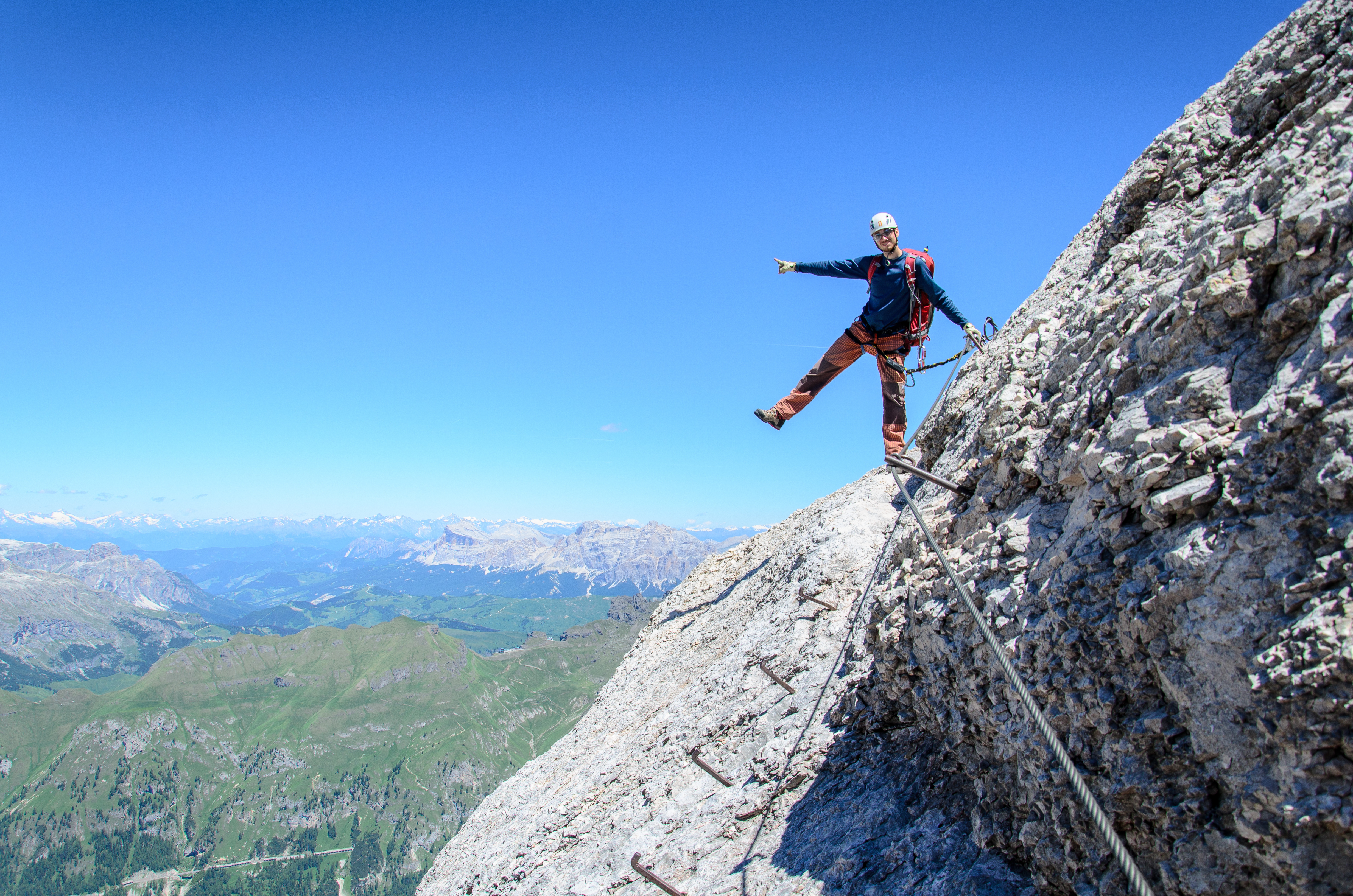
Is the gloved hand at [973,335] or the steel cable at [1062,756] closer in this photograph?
the steel cable at [1062,756]

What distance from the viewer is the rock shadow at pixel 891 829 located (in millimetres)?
6121

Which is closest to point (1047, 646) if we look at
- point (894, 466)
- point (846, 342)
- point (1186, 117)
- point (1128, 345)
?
point (1128, 345)

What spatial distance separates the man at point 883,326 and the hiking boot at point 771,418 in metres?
0.01

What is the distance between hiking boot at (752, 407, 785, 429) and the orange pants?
0.08 metres

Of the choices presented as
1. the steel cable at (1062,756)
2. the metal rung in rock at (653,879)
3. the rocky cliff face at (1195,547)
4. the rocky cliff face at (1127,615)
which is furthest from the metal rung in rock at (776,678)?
the steel cable at (1062,756)

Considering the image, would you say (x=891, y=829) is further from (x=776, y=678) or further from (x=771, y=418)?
(x=771, y=418)

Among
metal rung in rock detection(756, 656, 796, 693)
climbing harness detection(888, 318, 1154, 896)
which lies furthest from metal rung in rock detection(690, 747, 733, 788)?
climbing harness detection(888, 318, 1154, 896)

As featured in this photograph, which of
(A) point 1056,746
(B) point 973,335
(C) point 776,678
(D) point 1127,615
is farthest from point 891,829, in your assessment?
(B) point 973,335

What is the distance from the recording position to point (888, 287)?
1353 cm

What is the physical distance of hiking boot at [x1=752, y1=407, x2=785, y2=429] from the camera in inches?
583

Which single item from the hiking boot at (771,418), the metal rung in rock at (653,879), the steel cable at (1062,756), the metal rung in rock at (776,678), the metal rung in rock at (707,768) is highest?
the hiking boot at (771,418)

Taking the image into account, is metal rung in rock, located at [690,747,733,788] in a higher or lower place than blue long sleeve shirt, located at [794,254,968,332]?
lower

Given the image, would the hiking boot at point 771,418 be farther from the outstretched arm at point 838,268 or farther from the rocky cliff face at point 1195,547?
the rocky cliff face at point 1195,547

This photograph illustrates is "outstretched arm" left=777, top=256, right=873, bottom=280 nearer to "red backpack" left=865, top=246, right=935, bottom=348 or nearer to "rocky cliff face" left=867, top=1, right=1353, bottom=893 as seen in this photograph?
"red backpack" left=865, top=246, right=935, bottom=348
